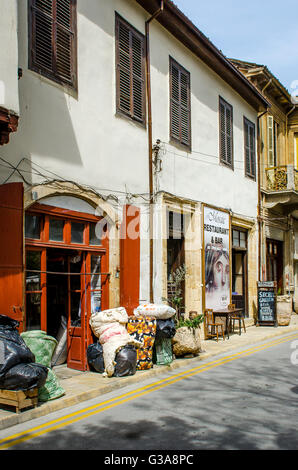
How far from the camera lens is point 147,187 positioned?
11391 mm

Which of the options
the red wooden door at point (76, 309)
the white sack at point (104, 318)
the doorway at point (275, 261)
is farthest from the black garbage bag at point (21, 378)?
the doorway at point (275, 261)

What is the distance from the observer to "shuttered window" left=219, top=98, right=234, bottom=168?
51.2ft

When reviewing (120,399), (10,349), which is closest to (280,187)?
(120,399)

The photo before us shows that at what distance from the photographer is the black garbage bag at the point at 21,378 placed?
6.00m

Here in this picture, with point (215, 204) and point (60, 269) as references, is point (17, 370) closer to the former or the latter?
point (60, 269)

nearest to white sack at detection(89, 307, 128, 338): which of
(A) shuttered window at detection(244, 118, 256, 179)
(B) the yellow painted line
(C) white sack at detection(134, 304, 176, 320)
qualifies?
(C) white sack at detection(134, 304, 176, 320)

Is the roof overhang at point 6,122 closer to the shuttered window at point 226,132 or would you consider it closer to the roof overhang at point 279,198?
the shuttered window at point 226,132

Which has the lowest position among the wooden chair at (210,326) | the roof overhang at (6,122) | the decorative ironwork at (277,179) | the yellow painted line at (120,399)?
the yellow painted line at (120,399)

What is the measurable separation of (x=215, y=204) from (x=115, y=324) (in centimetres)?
714

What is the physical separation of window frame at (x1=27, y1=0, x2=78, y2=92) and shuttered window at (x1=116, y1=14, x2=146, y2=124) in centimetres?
141

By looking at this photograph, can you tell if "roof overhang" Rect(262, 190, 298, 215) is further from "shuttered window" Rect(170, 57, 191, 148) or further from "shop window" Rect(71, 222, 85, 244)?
"shop window" Rect(71, 222, 85, 244)

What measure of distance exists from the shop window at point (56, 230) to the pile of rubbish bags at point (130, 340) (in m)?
1.54

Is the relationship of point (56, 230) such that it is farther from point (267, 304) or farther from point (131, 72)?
point (267, 304)
